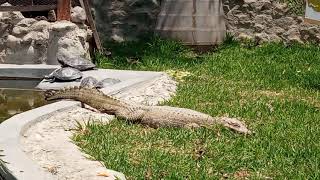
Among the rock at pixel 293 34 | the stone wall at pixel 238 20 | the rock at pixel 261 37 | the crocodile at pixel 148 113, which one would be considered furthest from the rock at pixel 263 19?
the crocodile at pixel 148 113

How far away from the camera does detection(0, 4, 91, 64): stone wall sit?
381 inches

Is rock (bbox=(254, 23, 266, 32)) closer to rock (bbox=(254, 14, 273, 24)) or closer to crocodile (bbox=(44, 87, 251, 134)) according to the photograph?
rock (bbox=(254, 14, 273, 24))

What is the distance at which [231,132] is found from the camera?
17.8 ft

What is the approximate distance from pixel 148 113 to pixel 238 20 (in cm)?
625

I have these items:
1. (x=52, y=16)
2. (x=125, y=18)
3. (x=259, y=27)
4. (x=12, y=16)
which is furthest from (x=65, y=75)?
(x=259, y=27)

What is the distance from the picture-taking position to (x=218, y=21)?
36.6 ft

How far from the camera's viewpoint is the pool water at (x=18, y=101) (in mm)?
7008

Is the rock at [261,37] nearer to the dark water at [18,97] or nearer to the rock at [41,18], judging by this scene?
the rock at [41,18]

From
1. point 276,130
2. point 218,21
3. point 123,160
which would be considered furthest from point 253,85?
point 123,160

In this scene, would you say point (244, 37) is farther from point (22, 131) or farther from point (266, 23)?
point (22, 131)

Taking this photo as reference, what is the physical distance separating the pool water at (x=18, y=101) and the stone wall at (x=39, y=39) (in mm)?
1364

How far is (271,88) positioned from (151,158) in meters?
3.72

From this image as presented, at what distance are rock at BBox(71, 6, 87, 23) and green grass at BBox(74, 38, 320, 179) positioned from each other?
0.79 meters

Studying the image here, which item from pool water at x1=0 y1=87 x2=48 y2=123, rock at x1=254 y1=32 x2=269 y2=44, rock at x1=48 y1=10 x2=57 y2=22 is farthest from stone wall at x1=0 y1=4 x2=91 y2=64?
rock at x1=254 y1=32 x2=269 y2=44
